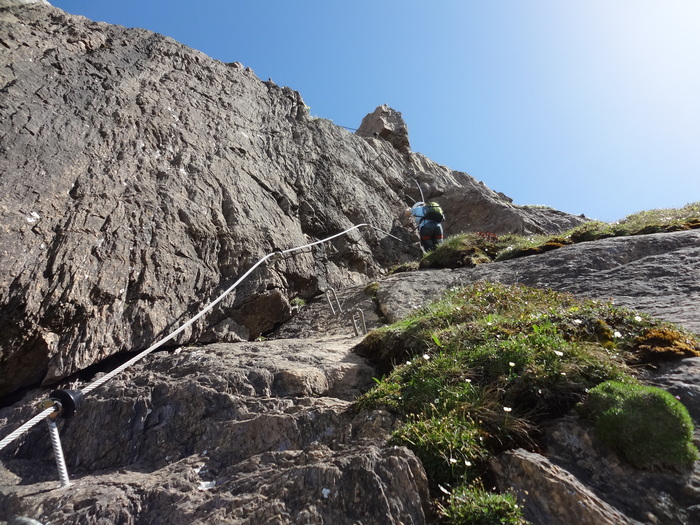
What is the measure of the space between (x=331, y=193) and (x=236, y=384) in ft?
27.9

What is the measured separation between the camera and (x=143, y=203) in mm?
7227

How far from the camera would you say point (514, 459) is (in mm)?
3016

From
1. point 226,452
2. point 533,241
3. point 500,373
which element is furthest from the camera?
point 533,241

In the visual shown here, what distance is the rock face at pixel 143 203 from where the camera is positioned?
549cm

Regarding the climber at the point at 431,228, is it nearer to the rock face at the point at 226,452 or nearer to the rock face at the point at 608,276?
the rock face at the point at 608,276

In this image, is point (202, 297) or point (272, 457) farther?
point (202, 297)

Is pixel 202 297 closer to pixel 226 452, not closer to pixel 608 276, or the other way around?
pixel 226 452

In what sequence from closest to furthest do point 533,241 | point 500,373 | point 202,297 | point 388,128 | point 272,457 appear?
point 272,457 → point 500,373 → point 202,297 → point 533,241 → point 388,128

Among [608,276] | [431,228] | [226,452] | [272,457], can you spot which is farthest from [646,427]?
[431,228]

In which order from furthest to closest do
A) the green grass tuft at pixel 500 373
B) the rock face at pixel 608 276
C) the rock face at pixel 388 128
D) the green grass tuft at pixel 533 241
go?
the rock face at pixel 388 128 → the green grass tuft at pixel 533 241 → the rock face at pixel 608 276 → the green grass tuft at pixel 500 373

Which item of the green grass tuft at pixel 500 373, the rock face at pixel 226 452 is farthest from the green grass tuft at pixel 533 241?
the rock face at pixel 226 452

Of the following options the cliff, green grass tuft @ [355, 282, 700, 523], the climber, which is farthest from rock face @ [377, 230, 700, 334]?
the climber

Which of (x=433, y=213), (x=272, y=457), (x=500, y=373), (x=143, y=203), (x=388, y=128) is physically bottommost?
(x=272, y=457)

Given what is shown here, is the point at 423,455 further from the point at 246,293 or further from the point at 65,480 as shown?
the point at 246,293
